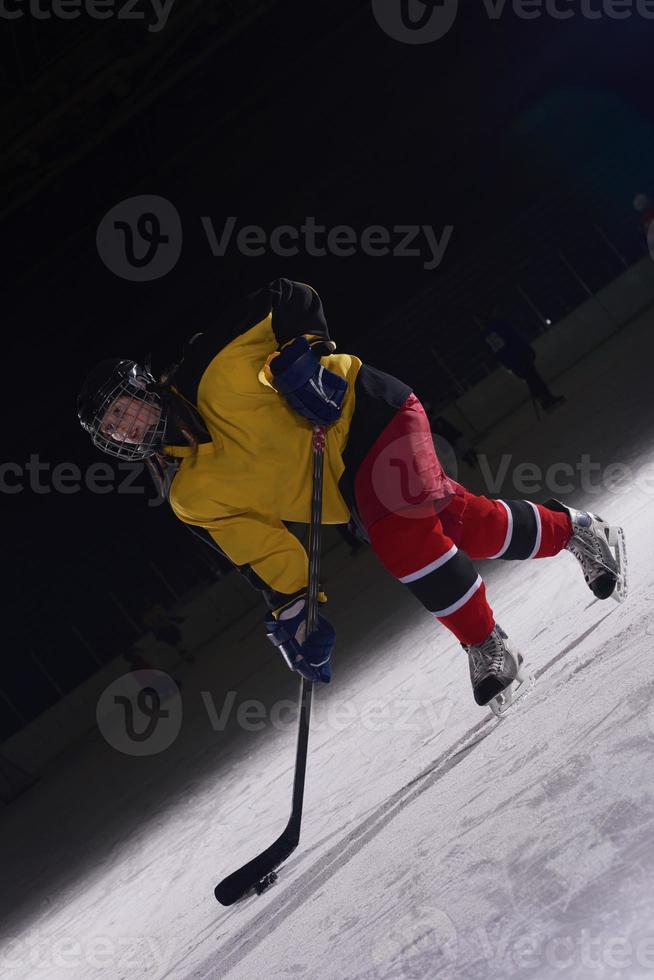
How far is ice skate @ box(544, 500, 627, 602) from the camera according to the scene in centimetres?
298

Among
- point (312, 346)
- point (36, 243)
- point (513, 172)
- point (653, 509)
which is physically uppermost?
point (36, 243)

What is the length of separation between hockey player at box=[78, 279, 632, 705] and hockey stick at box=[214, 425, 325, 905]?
63 millimetres

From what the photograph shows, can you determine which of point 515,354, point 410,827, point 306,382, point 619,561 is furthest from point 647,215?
point 410,827

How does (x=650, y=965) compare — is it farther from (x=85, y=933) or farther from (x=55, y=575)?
(x=55, y=575)

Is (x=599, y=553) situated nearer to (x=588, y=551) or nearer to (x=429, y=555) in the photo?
(x=588, y=551)

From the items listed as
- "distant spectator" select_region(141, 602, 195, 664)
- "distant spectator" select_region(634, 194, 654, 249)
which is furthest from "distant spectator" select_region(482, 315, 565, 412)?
"distant spectator" select_region(141, 602, 195, 664)

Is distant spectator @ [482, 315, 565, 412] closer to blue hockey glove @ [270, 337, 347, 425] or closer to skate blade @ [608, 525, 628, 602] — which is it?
skate blade @ [608, 525, 628, 602]

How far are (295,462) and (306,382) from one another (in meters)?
0.29

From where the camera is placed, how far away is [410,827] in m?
2.27

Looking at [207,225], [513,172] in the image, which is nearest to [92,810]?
[207,225]

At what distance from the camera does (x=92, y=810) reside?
5.89 metres

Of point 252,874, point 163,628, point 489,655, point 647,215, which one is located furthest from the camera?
point 647,215

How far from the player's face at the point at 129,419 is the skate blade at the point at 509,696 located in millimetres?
1213

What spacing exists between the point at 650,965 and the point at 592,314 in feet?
39.4
